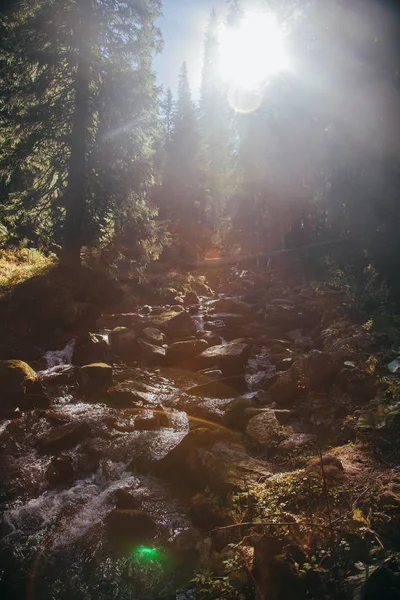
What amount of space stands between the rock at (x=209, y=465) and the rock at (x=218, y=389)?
288 cm

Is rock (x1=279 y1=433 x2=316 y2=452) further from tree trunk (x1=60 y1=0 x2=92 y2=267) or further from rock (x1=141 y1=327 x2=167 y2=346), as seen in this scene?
tree trunk (x1=60 y1=0 x2=92 y2=267)

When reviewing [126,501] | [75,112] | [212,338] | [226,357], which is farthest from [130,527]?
[75,112]

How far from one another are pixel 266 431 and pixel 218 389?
3034 mm

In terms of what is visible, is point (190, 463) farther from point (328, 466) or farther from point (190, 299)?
point (190, 299)

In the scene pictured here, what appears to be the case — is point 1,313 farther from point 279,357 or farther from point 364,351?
point 364,351

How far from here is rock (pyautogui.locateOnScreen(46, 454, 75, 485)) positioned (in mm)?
6656

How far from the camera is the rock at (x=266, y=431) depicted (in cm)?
739

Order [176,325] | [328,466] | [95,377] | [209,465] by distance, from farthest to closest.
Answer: [176,325] < [95,377] < [209,465] < [328,466]

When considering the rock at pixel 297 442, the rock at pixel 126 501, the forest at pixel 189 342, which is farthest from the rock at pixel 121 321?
the rock at pixel 126 501

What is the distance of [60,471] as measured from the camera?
6.75 meters

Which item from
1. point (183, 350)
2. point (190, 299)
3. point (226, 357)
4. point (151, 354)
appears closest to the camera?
point (226, 357)

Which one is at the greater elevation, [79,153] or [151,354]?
[79,153]

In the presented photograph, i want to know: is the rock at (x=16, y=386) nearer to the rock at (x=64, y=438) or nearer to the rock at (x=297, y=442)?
the rock at (x=64, y=438)

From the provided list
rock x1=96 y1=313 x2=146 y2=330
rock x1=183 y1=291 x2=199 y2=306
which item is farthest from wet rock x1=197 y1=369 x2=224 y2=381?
rock x1=183 y1=291 x2=199 y2=306
